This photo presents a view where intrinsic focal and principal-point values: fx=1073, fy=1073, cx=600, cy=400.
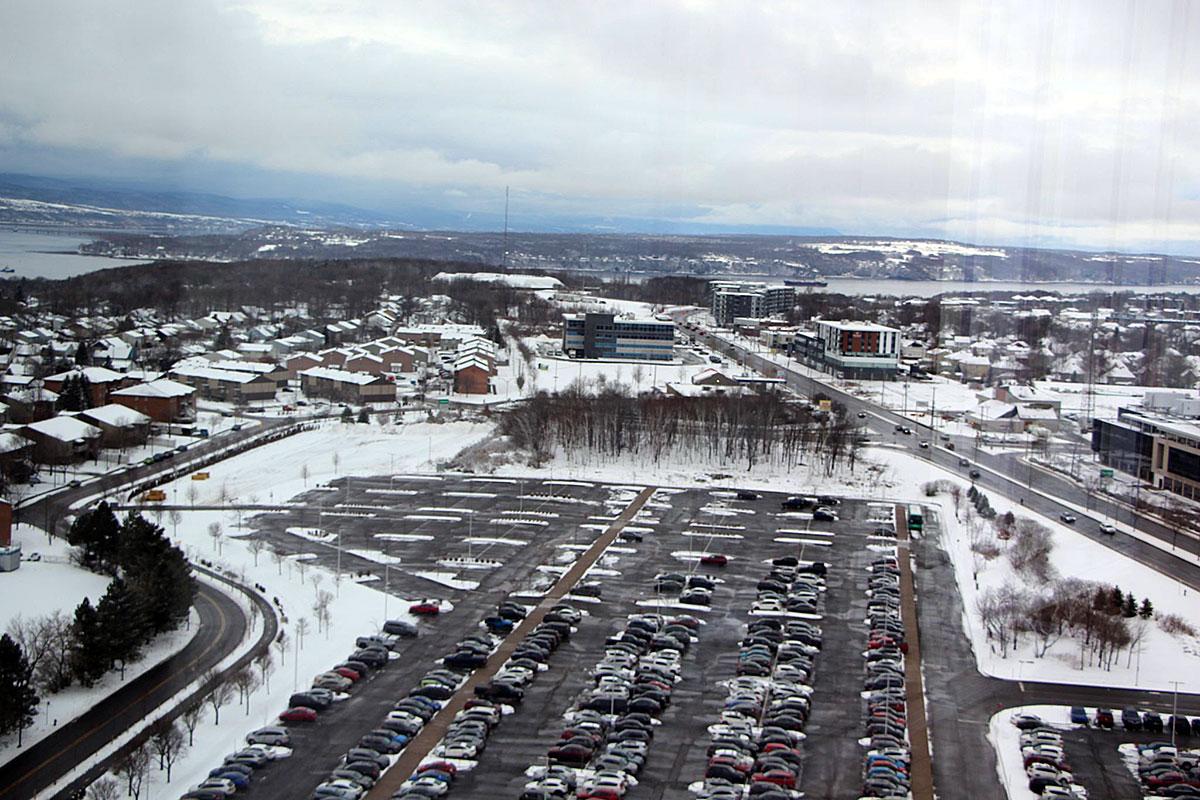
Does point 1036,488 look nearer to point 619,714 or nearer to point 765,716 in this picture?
point 765,716

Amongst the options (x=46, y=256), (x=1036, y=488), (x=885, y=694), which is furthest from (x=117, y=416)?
(x=46, y=256)

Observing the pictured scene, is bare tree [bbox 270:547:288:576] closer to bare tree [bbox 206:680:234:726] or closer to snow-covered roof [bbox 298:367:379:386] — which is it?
bare tree [bbox 206:680:234:726]

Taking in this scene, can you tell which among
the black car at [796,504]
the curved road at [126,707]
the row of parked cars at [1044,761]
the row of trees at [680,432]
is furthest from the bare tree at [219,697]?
the row of trees at [680,432]

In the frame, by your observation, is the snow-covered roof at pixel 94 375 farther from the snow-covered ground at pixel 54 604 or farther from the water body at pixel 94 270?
the water body at pixel 94 270

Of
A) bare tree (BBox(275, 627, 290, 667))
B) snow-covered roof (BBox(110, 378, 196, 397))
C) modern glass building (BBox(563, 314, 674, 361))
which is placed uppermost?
modern glass building (BBox(563, 314, 674, 361))

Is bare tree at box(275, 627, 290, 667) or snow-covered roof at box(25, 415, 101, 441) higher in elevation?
snow-covered roof at box(25, 415, 101, 441)

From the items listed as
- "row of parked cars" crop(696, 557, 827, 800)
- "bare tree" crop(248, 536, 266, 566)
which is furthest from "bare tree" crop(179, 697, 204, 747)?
"bare tree" crop(248, 536, 266, 566)
